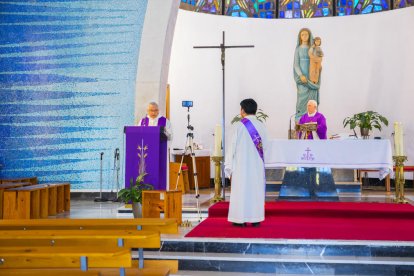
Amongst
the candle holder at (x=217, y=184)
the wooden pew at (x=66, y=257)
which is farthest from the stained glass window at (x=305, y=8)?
the wooden pew at (x=66, y=257)

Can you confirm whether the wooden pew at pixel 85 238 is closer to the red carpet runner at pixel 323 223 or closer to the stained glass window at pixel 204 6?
the red carpet runner at pixel 323 223

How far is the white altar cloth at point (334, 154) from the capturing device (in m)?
7.35

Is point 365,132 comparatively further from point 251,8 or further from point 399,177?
point 251,8

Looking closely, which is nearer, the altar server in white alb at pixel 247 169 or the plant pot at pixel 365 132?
the altar server in white alb at pixel 247 169

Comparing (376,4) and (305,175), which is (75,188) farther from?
(376,4)

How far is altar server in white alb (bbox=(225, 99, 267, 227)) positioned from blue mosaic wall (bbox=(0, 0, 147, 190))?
305cm

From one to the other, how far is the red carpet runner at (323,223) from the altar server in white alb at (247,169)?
0.52 feet

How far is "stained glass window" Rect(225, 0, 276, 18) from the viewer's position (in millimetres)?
13250

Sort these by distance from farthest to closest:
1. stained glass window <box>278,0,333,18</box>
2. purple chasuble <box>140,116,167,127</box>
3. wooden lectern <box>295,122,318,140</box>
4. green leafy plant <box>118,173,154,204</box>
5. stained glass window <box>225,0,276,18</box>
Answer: stained glass window <box>225,0,276,18</box> < stained glass window <box>278,0,333,18</box> < wooden lectern <box>295,122,318,140</box> < purple chasuble <box>140,116,167,127</box> < green leafy plant <box>118,173,154,204</box>

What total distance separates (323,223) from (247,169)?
100cm

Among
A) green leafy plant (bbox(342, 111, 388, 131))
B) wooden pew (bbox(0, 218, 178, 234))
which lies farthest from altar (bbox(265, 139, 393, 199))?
green leafy plant (bbox(342, 111, 388, 131))

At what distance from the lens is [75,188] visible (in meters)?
8.82

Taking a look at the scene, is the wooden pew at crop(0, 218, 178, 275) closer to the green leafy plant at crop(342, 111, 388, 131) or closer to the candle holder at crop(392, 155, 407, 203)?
the candle holder at crop(392, 155, 407, 203)

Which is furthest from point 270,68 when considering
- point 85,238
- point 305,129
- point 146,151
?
point 85,238
